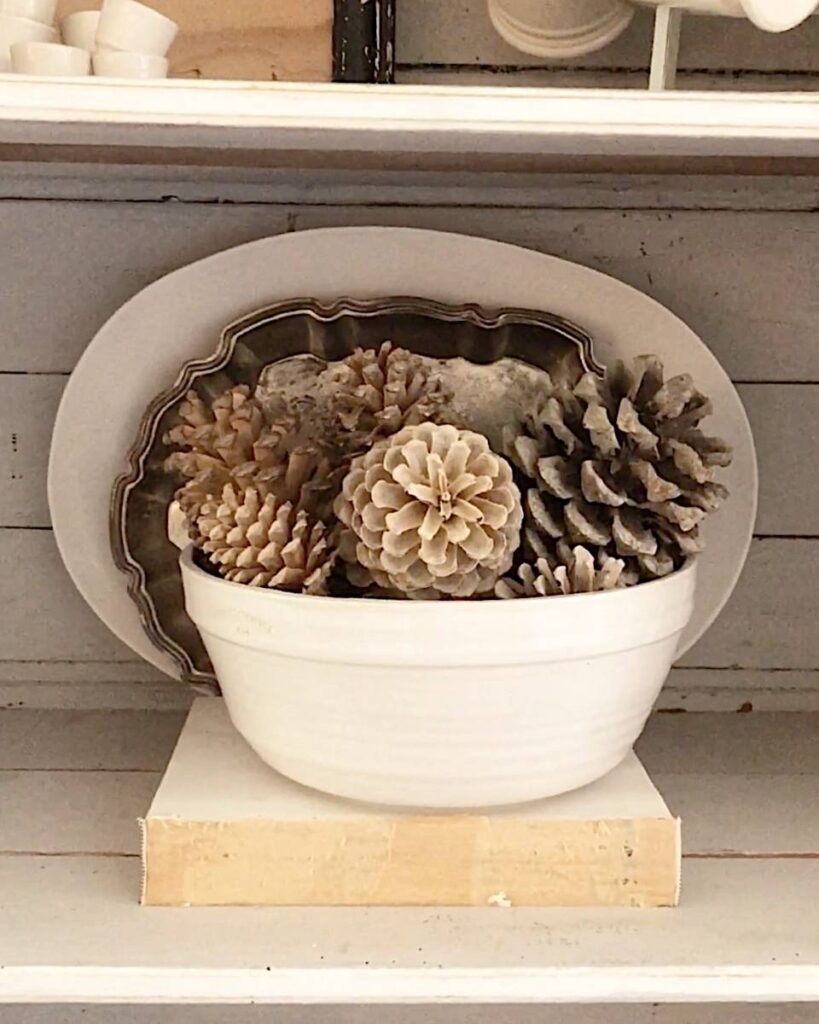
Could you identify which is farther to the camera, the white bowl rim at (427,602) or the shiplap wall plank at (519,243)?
the shiplap wall plank at (519,243)

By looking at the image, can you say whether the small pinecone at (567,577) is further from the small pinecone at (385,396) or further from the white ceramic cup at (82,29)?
the white ceramic cup at (82,29)

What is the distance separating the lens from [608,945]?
20.9 inches

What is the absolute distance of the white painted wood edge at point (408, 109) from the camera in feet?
1.59

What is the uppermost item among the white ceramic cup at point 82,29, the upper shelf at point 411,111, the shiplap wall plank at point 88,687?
the white ceramic cup at point 82,29

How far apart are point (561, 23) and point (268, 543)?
354mm

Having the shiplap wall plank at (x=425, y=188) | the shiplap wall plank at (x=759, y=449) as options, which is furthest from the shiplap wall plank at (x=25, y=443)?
the shiplap wall plank at (x=425, y=188)

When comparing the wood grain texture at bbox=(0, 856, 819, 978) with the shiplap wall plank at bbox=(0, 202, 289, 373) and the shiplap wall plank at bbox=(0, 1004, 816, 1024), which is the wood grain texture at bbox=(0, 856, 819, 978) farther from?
the shiplap wall plank at bbox=(0, 202, 289, 373)

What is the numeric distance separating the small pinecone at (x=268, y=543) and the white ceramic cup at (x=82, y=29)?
0.74ft

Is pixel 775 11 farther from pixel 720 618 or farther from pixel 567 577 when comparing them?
pixel 720 618

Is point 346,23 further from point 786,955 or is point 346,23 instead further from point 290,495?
point 786,955

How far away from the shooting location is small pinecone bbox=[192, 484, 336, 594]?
55cm

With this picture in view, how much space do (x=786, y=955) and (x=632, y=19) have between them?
524 mm

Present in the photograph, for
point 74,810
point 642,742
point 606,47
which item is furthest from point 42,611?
point 606,47

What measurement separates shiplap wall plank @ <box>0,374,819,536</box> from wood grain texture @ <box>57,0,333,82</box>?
0.72 feet
